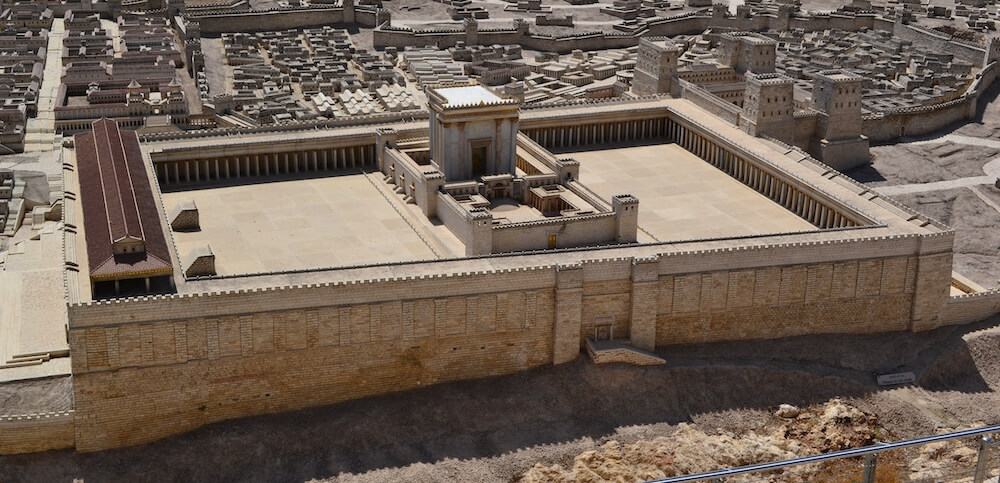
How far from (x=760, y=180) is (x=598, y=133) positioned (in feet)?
58.8

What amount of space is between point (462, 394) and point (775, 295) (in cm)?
2288

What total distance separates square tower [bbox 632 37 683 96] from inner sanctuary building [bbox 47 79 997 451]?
11660mm

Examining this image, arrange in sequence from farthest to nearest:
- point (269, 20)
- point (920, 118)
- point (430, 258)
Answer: point (269, 20) → point (920, 118) → point (430, 258)

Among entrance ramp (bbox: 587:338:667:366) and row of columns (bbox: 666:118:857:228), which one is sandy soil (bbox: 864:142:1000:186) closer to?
row of columns (bbox: 666:118:857:228)

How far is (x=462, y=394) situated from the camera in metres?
77.2

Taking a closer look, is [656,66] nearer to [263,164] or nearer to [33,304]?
[263,164]

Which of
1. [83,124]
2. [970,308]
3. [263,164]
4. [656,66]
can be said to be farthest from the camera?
[83,124]

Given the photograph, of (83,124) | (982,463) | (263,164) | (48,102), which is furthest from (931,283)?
(48,102)

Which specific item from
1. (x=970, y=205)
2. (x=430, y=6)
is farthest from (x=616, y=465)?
(x=430, y=6)

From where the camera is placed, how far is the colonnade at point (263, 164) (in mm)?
98481

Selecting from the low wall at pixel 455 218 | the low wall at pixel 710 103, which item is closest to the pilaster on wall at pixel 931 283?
the low wall at pixel 710 103

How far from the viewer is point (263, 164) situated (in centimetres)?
10056

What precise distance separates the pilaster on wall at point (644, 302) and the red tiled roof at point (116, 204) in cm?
2981

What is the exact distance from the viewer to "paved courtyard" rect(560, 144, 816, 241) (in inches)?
3558
